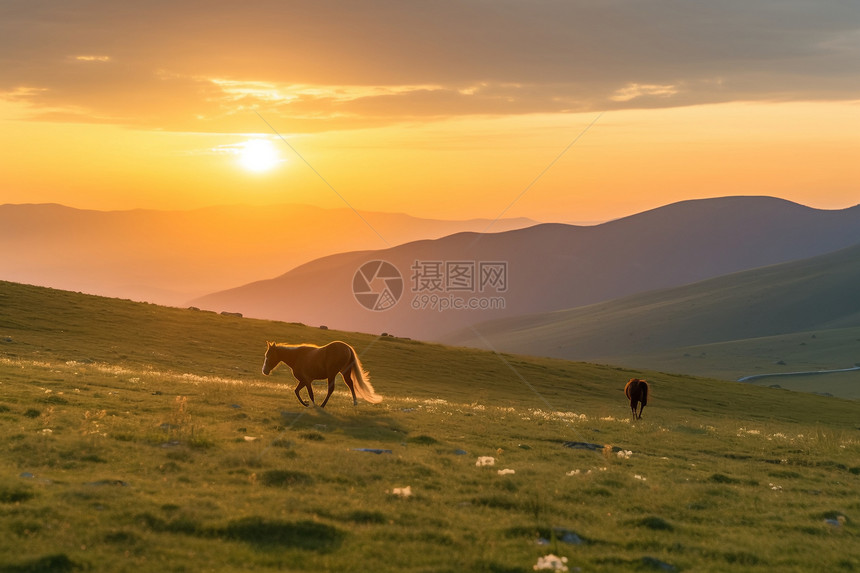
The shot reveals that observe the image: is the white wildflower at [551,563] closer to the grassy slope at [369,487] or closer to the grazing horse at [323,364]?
the grassy slope at [369,487]

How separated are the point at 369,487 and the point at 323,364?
12609mm

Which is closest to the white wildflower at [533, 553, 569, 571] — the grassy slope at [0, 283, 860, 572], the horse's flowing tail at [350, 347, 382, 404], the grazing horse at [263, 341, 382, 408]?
the grassy slope at [0, 283, 860, 572]

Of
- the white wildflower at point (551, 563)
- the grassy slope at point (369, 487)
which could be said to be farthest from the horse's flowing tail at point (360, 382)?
the white wildflower at point (551, 563)

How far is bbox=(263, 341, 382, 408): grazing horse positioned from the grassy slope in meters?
1.07

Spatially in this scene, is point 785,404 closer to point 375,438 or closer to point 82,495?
point 375,438

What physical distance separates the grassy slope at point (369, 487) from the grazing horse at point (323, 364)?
107cm

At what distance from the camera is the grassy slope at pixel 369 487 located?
36.2 ft

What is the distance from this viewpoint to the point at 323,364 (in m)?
27.0

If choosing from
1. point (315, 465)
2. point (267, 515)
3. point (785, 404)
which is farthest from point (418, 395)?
point (785, 404)

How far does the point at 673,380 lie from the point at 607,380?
12823mm

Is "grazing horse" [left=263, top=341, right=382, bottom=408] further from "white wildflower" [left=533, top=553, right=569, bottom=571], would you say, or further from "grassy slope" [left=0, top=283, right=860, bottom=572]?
"white wildflower" [left=533, top=553, right=569, bottom=571]

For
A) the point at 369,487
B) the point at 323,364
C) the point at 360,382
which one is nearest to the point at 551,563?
the point at 369,487

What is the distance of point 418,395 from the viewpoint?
4491 centimetres

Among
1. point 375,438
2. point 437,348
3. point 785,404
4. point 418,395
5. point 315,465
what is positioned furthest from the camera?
point 437,348
